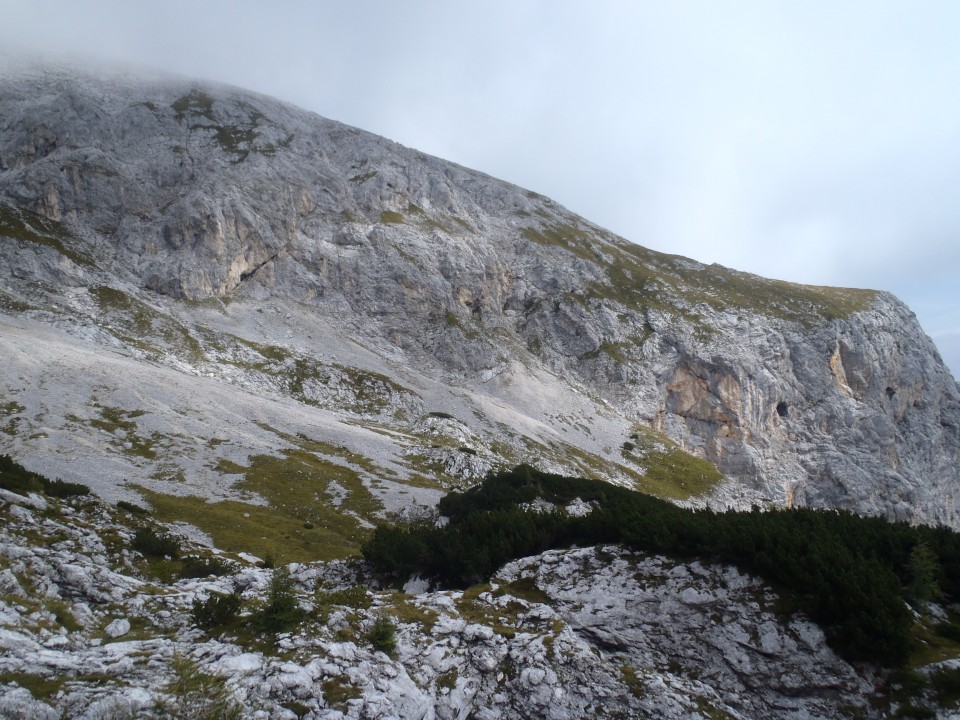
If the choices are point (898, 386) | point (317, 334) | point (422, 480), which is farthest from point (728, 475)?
point (317, 334)

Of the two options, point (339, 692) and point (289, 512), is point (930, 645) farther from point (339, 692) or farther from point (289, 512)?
point (289, 512)

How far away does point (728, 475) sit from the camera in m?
108

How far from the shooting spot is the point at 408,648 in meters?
15.1

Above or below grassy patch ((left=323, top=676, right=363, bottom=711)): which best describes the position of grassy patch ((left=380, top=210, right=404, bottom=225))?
above

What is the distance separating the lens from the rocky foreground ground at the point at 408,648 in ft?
37.5

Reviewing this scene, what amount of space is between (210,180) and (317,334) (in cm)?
4692

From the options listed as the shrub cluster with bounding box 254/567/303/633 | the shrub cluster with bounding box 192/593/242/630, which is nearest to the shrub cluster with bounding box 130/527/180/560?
the shrub cluster with bounding box 192/593/242/630

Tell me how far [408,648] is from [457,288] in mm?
112328

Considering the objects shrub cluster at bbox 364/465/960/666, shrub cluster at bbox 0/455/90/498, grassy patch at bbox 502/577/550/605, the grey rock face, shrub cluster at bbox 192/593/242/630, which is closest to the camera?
shrub cluster at bbox 364/465/960/666

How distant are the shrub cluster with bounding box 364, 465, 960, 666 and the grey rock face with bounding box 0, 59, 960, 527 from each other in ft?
226

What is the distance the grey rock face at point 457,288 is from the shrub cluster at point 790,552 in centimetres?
6902

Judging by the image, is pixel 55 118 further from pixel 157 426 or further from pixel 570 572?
pixel 570 572

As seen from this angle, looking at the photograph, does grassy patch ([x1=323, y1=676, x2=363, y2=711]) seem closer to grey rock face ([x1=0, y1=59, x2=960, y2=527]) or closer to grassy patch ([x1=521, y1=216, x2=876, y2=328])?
grey rock face ([x1=0, y1=59, x2=960, y2=527])

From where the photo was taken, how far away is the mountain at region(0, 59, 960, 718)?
14.1 meters
